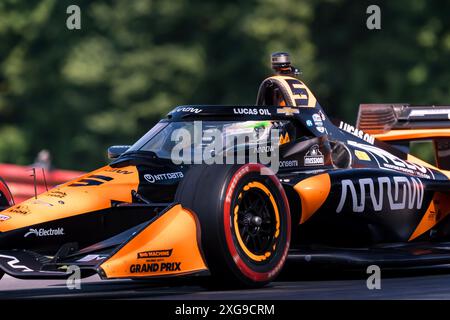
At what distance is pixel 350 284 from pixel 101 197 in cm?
198

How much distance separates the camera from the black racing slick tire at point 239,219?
7.30m

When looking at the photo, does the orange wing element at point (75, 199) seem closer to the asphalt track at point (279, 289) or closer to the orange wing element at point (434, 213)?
the asphalt track at point (279, 289)

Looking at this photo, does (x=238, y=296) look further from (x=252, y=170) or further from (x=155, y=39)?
(x=155, y=39)

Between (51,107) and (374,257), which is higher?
(51,107)

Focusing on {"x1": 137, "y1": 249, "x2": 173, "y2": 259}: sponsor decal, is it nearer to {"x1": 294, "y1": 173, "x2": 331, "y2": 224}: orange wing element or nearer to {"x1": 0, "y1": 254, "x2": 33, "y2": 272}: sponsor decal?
{"x1": 0, "y1": 254, "x2": 33, "y2": 272}: sponsor decal

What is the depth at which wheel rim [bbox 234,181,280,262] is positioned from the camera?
7617mm

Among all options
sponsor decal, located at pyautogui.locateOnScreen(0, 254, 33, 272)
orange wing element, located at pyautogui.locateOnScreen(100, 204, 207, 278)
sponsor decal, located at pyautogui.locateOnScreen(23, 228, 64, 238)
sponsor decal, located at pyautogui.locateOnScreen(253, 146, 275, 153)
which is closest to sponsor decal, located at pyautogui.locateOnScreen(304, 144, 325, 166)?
sponsor decal, located at pyautogui.locateOnScreen(253, 146, 275, 153)

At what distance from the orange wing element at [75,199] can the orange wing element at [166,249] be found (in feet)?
3.05

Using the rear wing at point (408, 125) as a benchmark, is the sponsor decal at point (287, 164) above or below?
below

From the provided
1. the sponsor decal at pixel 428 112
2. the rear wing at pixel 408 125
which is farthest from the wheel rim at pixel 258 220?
the sponsor decal at pixel 428 112

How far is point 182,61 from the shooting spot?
27969 millimetres
